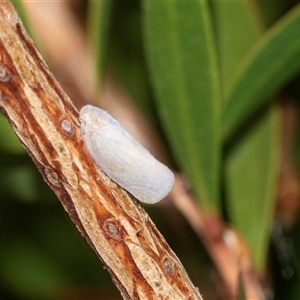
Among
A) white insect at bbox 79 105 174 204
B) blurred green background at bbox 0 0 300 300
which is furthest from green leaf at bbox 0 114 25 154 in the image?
white insect at bbox 79 105 174 204

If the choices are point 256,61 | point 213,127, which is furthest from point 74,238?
point 256,61

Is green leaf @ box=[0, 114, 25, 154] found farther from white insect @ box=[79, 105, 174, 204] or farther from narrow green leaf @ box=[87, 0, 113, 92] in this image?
white insect @ box=[79, 105, 174, 204]

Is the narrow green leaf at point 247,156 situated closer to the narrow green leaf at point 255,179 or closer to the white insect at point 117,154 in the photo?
the narrow green leaf at point 255,179

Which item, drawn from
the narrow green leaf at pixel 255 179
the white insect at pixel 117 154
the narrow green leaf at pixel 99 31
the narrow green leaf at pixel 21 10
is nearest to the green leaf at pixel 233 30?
the narrow green leaf at pixel 255 179

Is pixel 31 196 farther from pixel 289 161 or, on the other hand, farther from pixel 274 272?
pixel 289 161

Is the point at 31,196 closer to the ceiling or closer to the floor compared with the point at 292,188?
closer to the ceiling

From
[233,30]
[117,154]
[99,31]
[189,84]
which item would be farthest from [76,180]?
[233,30]
